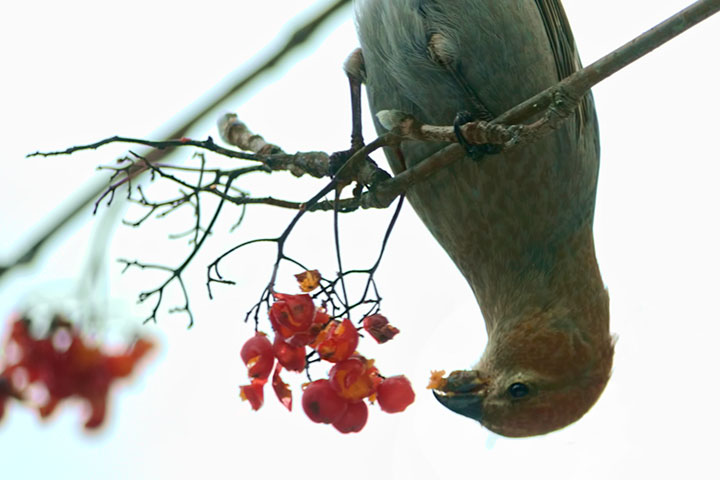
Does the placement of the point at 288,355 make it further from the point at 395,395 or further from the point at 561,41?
the point at 561,41

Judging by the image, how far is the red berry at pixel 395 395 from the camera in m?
1.94

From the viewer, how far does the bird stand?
233cm

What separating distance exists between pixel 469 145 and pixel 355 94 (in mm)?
710

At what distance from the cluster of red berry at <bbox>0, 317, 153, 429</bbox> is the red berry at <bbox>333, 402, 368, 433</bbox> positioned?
0.78 meters

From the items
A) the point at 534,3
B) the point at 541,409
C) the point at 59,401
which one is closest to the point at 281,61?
the point at 534,3

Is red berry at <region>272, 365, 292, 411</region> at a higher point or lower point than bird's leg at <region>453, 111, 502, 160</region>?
lower

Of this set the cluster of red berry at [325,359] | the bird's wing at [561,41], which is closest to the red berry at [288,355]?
the cluster of red berry at [325,359]

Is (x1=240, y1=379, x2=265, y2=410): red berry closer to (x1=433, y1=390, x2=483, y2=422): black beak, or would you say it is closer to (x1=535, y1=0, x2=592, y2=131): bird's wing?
(x1=433, y1=390, x2=483, y2=422): black beak

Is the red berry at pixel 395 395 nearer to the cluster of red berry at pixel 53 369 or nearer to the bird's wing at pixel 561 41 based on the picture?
the cluster of red berry at pixel 53 369

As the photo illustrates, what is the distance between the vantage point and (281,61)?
2.00m

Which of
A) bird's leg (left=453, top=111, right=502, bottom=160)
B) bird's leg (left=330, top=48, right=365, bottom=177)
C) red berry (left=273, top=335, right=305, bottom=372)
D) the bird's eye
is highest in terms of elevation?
bird's leg (left=330, top=48, right=365, bottom=177)

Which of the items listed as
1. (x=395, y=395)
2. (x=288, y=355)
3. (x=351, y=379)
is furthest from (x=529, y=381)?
(x=288, y=355)

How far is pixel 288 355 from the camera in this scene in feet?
6.15

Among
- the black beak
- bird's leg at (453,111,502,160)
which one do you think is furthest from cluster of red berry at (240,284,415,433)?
the black beak
